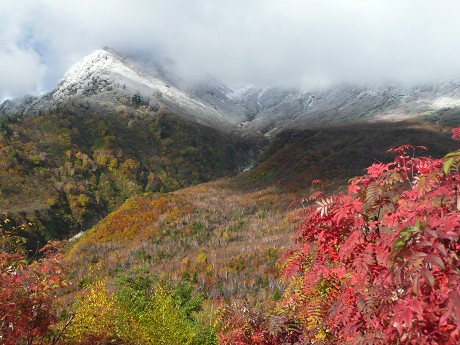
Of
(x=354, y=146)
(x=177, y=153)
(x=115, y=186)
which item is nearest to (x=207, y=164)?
(x=177, y=153)

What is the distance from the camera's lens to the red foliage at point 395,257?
181cm

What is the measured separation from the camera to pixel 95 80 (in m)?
82.3

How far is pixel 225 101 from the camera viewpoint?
121 m

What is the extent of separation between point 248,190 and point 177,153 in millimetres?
32945

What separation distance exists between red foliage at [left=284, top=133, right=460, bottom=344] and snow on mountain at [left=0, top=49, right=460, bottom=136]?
190ft

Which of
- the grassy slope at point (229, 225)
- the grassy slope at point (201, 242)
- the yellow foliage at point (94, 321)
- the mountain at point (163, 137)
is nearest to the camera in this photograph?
the yellow foliage at point (94, 321)

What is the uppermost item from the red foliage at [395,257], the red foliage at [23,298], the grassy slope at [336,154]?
the grassy slope at [336,154]

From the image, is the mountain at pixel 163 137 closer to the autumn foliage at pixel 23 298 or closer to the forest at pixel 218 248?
the forest at pixel 218 248

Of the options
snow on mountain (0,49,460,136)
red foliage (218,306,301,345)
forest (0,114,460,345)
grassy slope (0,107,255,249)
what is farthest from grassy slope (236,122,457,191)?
red foliage (218,306,301,345)

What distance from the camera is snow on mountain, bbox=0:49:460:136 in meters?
69.1

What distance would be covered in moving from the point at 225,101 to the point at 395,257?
4793 inches

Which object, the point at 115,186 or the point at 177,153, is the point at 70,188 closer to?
the point at 115,186

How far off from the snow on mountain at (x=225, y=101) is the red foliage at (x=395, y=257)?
57956 mm

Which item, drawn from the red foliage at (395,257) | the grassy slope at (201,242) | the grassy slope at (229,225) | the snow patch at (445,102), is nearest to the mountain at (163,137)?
the snow patch at (445,102)
